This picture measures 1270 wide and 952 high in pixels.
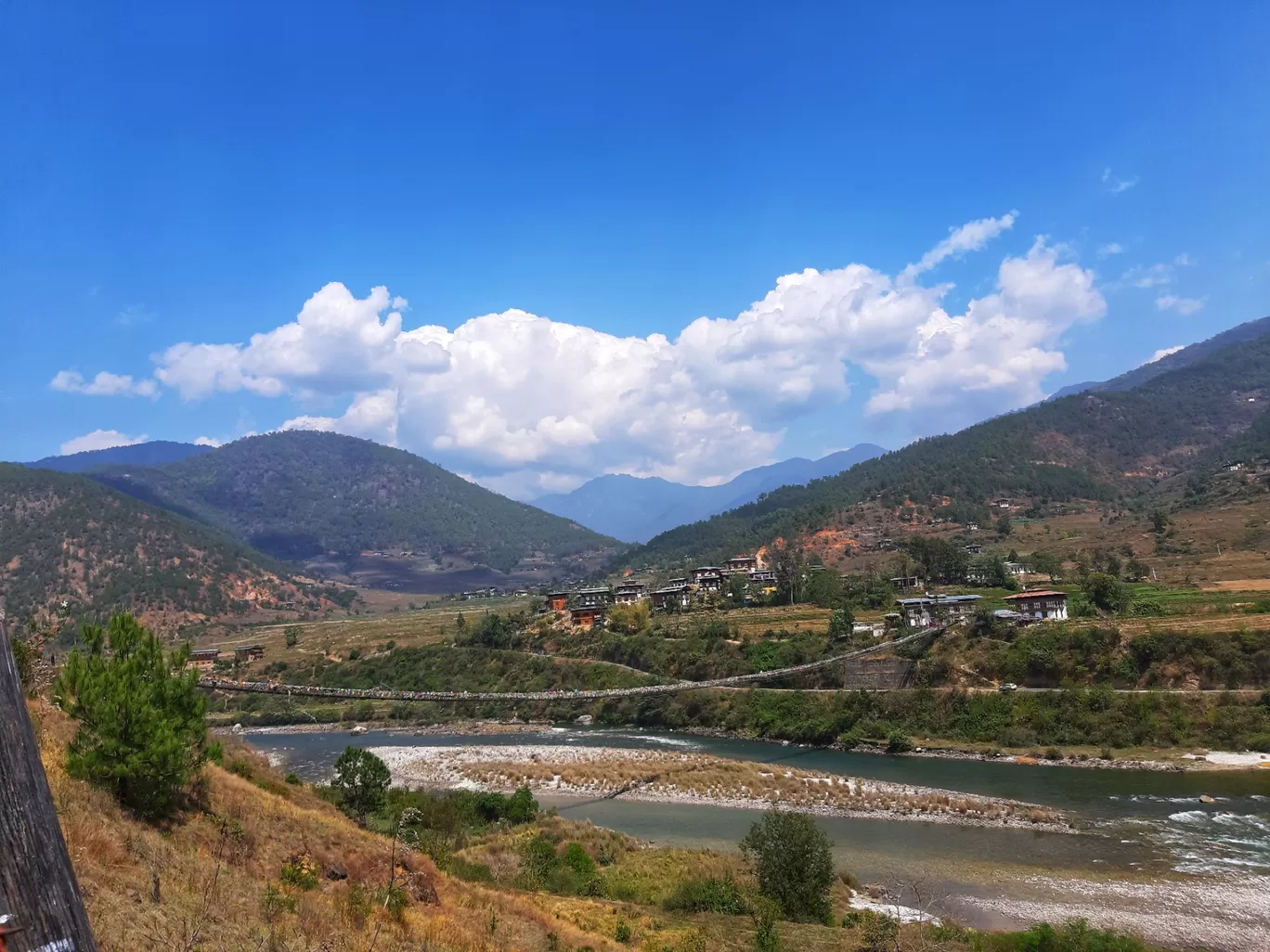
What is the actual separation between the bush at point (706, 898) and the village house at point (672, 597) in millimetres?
41453

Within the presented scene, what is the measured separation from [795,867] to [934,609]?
1083 inches

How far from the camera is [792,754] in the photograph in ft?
97.5

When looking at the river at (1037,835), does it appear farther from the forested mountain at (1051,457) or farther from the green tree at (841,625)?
the forested mountain at (1051,457)

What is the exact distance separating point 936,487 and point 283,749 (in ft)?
246

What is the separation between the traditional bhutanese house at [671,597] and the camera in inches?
2216

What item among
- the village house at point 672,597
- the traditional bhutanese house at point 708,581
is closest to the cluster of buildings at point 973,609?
the village house at point 672,597

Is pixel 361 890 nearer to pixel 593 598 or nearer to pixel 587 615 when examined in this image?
pixel 587 615

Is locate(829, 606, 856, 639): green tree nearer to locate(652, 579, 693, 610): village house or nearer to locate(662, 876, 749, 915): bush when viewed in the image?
locate(652, 579, 693, 610): village house

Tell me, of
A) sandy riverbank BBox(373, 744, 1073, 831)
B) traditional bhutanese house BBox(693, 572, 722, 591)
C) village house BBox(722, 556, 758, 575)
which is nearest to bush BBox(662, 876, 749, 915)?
sandy riverbank BBox(373, 744, 1073, 831)

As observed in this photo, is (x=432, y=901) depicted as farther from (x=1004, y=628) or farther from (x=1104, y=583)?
(x=1104, y=583)

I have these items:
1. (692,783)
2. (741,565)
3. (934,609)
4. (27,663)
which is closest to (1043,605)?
(934,609)

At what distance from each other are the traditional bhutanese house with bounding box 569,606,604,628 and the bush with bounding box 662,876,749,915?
128 ft

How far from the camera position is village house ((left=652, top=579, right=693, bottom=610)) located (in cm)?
5622

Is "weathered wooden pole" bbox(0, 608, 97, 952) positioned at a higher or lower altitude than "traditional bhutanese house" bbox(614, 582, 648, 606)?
higher
